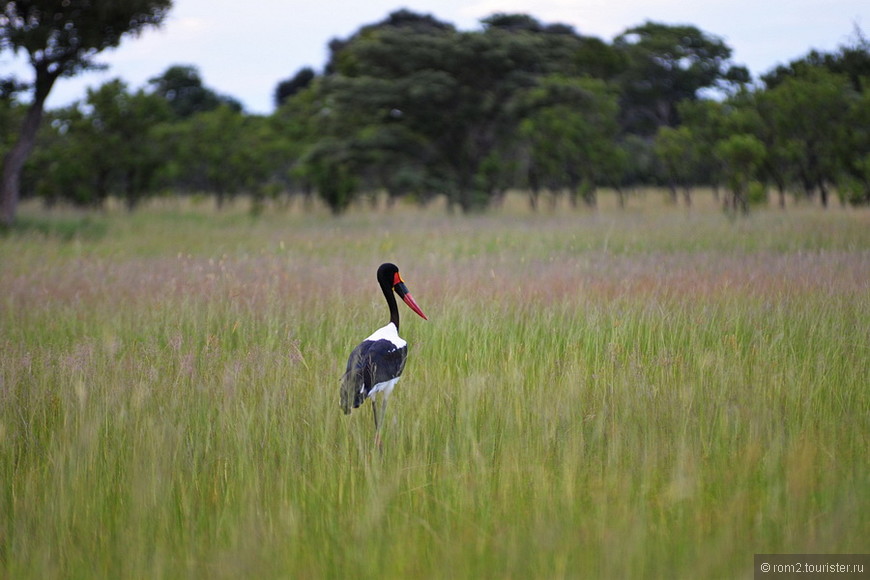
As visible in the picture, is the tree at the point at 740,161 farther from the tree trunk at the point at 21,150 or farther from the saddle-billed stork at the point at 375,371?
the saddle-billed stork at the point at 375,371

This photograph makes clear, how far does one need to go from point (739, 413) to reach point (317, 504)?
2.03m

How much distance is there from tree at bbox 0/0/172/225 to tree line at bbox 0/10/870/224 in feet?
2.89

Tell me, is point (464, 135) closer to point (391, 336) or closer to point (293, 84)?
point (391, 336)

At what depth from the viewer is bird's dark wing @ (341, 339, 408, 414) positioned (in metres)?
3.84

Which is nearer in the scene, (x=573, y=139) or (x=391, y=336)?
(x=391, y=336)

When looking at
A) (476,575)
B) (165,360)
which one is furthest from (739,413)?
(165,360)

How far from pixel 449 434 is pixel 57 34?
16535 mm

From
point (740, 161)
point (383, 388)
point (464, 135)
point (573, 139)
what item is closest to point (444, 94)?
point (464, 135)

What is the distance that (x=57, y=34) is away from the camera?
17312 mm

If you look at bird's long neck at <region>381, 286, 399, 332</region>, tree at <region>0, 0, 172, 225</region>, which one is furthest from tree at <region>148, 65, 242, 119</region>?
bird's long neck at <region>381, 286, 399, 332</region>

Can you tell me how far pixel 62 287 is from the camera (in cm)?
842

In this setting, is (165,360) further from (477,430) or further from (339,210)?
(339,210)

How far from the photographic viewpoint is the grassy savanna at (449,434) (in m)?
2.86

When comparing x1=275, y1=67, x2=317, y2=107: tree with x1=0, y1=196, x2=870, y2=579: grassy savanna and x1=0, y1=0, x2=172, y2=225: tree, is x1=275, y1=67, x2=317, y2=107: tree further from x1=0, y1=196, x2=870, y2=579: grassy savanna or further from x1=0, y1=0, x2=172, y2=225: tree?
x1=0, y1=196, x2=870, y2=579: grassy savanna
